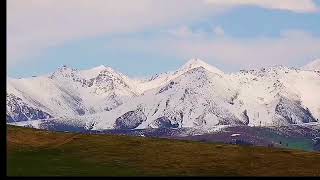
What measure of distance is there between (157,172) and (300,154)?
13204 mm

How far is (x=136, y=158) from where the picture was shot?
38625 mm

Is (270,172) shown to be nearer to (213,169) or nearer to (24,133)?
(213,169)

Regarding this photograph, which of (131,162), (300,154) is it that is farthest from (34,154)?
(300,154)

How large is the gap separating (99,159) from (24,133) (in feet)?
26.7

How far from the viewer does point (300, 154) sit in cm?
4262

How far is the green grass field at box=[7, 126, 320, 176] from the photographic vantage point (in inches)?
1369

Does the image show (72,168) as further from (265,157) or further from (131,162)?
(265,157)

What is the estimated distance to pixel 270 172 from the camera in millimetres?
35750

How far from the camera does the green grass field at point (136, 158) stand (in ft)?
114
